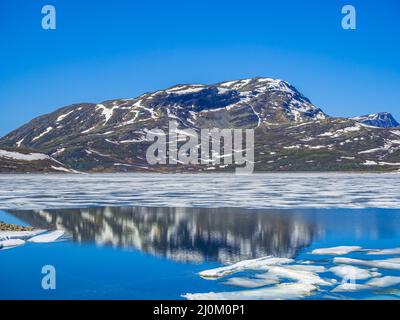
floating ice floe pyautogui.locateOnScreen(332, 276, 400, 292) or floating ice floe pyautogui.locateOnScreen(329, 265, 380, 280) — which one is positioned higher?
floating ice floe pyautogui.locateOnScreen(332, 276, 400, 292)

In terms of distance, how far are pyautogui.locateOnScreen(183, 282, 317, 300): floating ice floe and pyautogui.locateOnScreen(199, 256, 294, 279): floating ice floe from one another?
2.28 m

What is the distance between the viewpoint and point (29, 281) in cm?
1711

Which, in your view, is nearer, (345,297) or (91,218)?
(345,297)

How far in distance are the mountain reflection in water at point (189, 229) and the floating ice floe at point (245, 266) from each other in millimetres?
955

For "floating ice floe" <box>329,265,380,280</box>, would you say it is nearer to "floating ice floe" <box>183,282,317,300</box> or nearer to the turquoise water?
the turquoise water

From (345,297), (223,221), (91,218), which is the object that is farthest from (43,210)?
(345,297)

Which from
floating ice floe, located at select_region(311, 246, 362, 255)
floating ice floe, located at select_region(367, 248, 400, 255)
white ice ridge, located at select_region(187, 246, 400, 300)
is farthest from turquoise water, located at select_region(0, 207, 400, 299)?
floating ice floe, located at select_region(367, 248, 400, 255)

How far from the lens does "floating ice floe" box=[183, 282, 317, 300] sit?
48.5 ft

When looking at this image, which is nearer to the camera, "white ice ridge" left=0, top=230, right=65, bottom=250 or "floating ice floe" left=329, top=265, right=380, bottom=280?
"floating ice floe" left=329, top=265, right=380, bottom=280

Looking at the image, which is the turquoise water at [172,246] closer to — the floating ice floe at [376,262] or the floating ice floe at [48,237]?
the floating ice floe at [376,262]

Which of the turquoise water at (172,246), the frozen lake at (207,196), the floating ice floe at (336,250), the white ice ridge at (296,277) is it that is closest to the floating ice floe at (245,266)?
the white ice ridge at (296,277)
